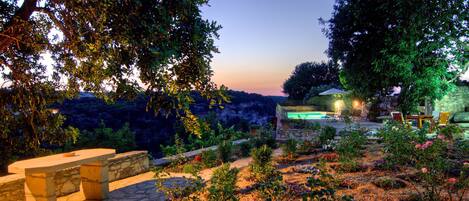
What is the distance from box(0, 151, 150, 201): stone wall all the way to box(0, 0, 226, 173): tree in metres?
1.12

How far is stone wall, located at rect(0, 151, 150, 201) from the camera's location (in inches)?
220

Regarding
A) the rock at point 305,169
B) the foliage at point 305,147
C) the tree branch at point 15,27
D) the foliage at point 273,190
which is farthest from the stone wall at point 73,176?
the foliage at point 305,147

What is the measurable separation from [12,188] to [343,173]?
6.22 m

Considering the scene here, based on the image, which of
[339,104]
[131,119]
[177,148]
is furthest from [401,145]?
→ [131,119]

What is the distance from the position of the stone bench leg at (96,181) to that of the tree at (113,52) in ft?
4.83

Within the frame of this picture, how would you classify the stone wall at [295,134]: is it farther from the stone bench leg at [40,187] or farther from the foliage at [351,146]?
the stone bench leg at [40,187]

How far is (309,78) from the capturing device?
4047 centimetres

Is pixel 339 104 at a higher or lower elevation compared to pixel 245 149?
higher

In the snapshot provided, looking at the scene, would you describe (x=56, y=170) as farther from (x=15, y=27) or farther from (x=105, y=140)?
(x=105, y=140)

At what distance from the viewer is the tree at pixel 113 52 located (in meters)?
4.37

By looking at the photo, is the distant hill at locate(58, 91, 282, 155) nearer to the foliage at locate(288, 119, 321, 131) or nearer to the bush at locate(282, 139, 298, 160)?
the foliage at locate(288, 119, 321, 131)

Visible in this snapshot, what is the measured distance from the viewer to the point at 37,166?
15.8 ft

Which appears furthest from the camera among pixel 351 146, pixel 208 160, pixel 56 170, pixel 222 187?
pixel 208 160

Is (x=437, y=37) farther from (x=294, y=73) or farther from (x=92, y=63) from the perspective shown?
(x=294, y=73)
